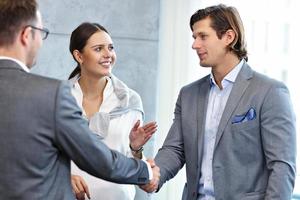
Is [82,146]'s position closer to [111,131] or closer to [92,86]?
[111,131]

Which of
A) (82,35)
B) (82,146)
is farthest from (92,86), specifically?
(82,146)

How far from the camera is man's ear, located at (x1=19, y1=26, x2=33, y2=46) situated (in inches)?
61.4

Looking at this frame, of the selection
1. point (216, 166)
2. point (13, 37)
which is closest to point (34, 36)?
point (13, 37)

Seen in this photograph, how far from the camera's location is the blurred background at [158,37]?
342cm

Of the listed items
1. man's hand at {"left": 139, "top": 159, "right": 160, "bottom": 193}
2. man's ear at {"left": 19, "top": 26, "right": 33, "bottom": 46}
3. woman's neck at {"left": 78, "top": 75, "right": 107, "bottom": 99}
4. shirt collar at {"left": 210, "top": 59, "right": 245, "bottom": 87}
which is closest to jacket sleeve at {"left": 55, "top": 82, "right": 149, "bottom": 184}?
man's ear at {"left": 19, "top": 26, "right": 33, "bottom": 46}

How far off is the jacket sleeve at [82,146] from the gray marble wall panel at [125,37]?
5.62ft

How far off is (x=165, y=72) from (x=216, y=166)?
142 cm

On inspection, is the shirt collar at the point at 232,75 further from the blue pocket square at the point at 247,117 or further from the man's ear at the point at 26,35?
the man's ear at the point at 26,35

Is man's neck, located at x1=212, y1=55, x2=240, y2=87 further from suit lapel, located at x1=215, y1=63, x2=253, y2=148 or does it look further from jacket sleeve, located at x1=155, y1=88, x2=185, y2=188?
jacket sleeve, located at x1=155, y1=88, x2=185, y2=188

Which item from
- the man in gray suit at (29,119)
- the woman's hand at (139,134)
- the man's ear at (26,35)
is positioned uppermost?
the man's ear at (26,35)

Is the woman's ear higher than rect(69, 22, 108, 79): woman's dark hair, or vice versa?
rect(69, 22, 108, 79): woman's dark hair

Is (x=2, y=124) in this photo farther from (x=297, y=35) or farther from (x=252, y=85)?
(x=297, y=35)

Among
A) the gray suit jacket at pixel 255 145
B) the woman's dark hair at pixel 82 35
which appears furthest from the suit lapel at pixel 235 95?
the woman's dark hair at pixel 82 35

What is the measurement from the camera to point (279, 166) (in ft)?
7.00
